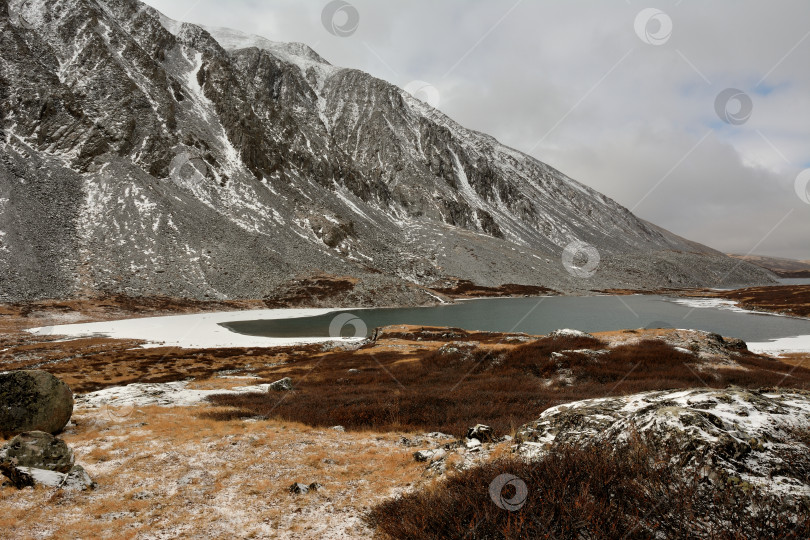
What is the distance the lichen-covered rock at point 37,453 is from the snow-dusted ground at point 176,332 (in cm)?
4587

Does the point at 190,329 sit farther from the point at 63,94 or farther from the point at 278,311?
the point at 63,94

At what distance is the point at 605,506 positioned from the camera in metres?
4.96

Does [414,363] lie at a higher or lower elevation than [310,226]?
lower

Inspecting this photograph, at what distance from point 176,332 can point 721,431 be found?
2838 inches

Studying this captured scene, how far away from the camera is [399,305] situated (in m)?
113

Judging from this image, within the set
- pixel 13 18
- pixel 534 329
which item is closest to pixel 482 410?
pixel 534 329

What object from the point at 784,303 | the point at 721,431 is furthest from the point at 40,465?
the point at 784,303

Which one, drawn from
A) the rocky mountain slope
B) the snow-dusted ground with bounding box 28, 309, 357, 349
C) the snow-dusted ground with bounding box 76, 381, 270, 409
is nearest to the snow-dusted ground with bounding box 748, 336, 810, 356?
the snow-dusted ground with bounding box 28, 309, 357, 349

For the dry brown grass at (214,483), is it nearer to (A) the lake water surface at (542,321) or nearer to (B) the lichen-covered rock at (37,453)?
(B) the lichen-covered rock at (37,453)

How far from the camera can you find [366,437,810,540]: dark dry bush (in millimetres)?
4547

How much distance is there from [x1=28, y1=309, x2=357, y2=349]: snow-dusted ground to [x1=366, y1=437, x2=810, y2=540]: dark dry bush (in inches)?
2110

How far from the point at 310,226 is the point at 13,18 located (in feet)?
389

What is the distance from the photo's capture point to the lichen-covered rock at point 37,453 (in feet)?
32.0

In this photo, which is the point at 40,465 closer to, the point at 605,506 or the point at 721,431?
the point at 605,506
